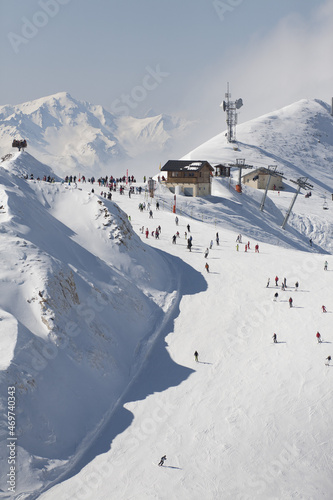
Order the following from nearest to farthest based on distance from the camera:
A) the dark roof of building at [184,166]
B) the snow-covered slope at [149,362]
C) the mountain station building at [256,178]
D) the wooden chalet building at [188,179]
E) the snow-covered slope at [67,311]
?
Answer: 1. the snow-covered slope at [149,362]
2. the snow-covered slope at [67,311]
3. the wooden chalet building at [188,179]
4. the dark roof of building at [184,166]
5. the mountain station building at [256,178]

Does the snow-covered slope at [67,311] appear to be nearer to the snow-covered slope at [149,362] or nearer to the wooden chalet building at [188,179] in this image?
the snow-covered slope at [149,362]

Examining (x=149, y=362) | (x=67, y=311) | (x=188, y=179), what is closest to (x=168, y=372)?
(x=149, y=362)

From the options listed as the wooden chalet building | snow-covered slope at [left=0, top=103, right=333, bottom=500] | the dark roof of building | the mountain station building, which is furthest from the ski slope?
the mountain station building

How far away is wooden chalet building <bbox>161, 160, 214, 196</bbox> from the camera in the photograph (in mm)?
86000

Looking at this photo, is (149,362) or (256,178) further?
(256,178)

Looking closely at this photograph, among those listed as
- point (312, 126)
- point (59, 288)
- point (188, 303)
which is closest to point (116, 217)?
point (188, 303)

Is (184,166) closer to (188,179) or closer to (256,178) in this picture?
(188,179)

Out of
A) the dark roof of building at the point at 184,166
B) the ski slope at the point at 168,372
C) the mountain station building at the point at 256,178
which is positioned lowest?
the ski slope at the point at 168,372

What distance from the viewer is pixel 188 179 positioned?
284ft

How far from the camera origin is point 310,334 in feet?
136

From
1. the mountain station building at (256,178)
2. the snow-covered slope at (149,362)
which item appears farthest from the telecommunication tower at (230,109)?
the snow-covered slope at (149,362)

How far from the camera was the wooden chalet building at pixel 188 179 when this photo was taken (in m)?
86.0

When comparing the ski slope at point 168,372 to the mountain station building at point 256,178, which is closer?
the ski slope at point 168,372

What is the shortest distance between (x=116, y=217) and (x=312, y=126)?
150793 millimetres
